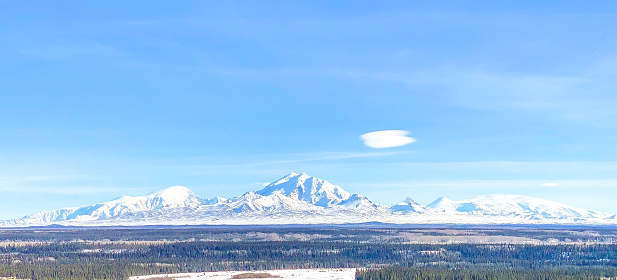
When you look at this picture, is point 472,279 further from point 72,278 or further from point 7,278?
point 7,278

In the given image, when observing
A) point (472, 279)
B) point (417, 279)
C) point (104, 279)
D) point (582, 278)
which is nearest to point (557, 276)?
point (582, 278)

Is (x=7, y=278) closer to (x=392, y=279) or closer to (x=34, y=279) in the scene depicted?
(x=34, y=279)

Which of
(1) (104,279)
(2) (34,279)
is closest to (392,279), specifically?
(1) (104,279)

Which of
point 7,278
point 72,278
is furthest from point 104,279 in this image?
point 7,278

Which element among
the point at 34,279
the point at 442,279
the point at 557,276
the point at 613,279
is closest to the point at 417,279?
the point at 442,279

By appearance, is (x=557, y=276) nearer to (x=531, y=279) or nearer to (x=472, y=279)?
Answer: (x=531, y=279)

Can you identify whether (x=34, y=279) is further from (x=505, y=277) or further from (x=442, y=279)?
(x=505, y=277)
